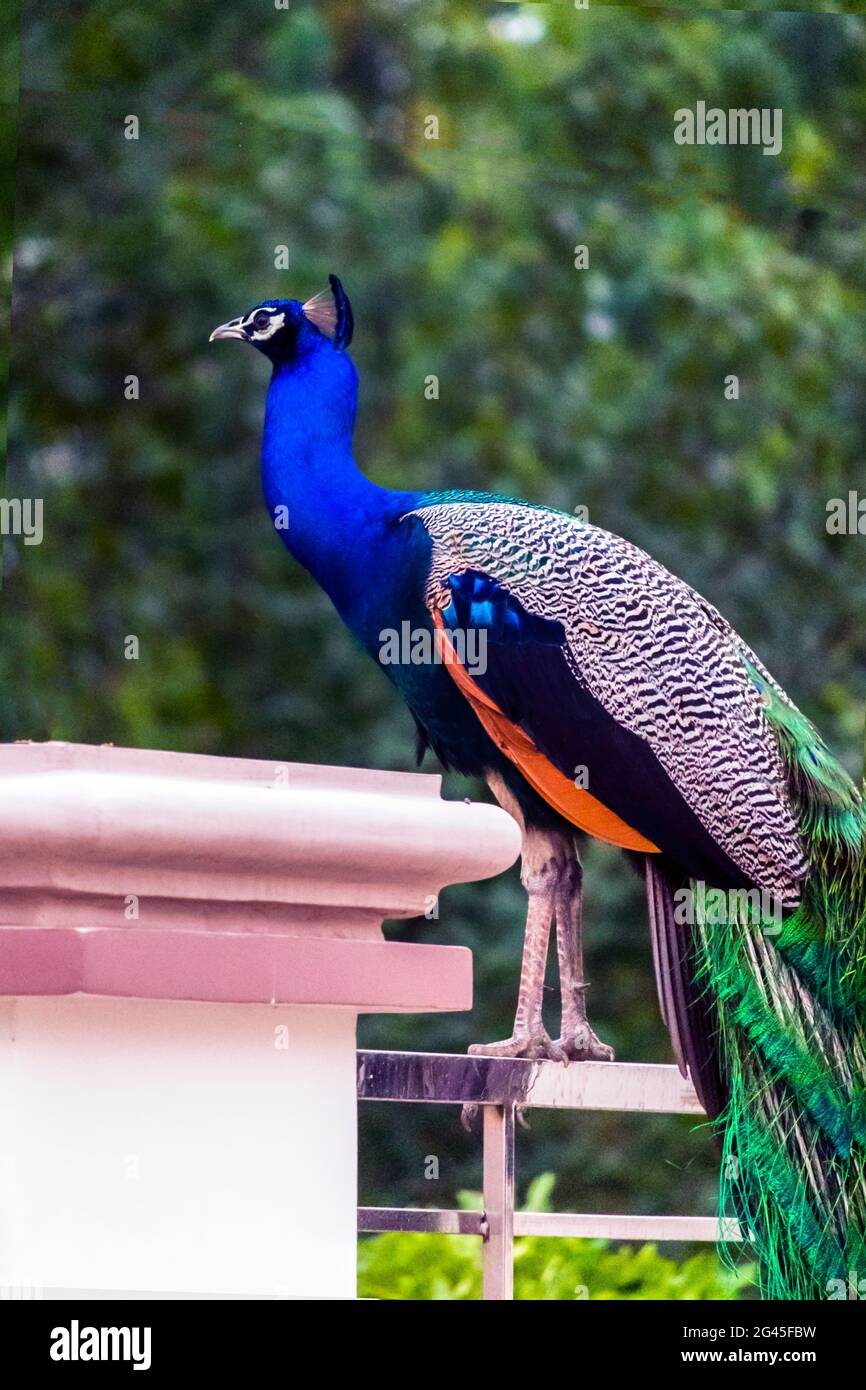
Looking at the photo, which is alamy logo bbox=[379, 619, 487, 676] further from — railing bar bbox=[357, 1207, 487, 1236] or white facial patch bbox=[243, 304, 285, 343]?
railing bar bbox=[357, 1207, 487, 1236]

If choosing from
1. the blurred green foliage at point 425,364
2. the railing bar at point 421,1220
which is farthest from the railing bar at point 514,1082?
the blurred green foliage at point 425,364

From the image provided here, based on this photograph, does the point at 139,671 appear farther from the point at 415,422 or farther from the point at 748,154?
the point at 748,154

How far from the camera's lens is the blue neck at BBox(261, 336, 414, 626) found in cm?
374

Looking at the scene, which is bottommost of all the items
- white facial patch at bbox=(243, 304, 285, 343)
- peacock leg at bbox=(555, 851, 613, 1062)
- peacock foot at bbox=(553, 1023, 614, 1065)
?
peacock foot at bbox=(553, 1023, 614, 1065)

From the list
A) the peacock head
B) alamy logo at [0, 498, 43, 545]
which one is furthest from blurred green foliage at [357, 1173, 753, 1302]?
alamy logo at [0, 498, 43, 545]

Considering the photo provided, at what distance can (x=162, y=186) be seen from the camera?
7.18 metres

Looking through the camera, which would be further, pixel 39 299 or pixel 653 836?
pixel 39 299

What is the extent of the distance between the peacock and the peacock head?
0.72ft

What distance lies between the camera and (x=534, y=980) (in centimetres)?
334

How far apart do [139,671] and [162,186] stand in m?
1.77
